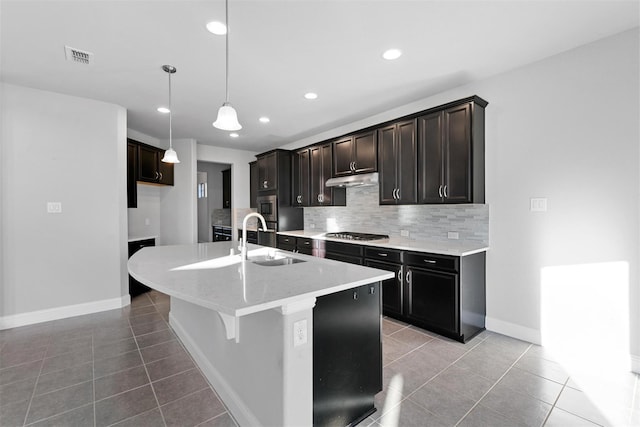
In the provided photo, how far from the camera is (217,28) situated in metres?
2.12

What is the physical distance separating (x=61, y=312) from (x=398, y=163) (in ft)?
14.3

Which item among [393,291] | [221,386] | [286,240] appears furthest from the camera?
[286,240]

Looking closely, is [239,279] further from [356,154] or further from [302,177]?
[302,177]

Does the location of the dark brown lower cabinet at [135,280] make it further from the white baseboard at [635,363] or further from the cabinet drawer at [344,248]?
the white baseboard at [635,363]

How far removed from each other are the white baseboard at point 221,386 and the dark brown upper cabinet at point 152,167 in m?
2.93

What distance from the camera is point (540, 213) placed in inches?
104

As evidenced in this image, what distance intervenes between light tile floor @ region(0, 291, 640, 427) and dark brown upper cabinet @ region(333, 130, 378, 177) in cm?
212

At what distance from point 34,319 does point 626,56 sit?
614cm

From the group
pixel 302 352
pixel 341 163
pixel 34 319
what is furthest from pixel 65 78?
pixel 302 352

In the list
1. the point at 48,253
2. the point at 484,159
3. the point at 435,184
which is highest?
the point at 484,159

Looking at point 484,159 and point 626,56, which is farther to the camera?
point 484,159

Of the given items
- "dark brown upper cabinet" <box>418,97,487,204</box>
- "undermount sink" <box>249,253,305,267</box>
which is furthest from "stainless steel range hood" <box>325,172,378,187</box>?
"undermount sink" <box>249,253,305,267</box>

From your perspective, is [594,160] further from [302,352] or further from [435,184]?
[302,352]

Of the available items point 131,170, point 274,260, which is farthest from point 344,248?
point 131,170
